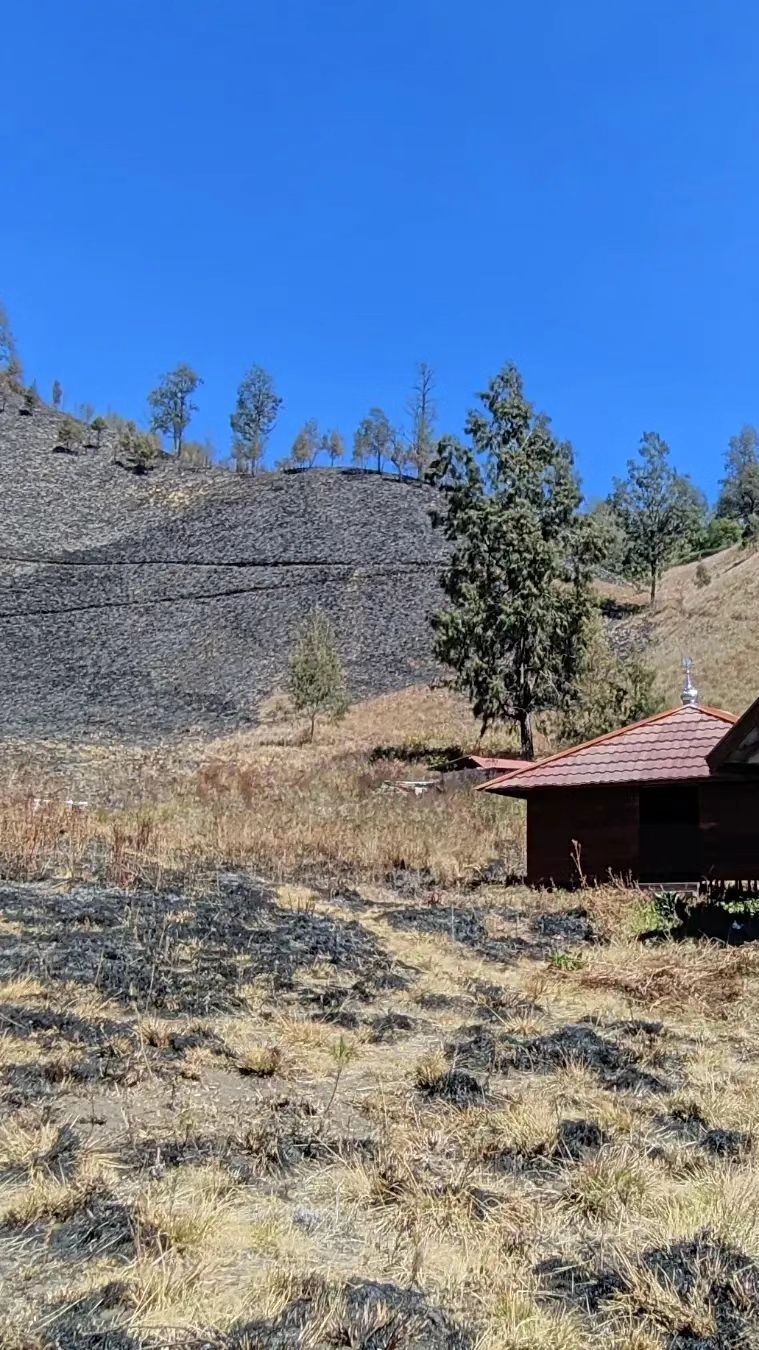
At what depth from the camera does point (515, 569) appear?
2583 centimetres

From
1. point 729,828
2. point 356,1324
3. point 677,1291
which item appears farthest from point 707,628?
point 356,1324

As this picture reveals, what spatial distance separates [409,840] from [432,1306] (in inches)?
473

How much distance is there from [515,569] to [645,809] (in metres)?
14.5

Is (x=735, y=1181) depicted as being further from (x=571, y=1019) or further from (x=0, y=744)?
(x=0, y=744)

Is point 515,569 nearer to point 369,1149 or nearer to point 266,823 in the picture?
point 266,823

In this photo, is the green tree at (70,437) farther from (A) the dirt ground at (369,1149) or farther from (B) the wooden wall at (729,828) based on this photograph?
(A) the dirt ground at (369,1149)

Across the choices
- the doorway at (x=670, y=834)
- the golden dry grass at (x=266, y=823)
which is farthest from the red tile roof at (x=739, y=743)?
the golden dry grass at (x=266, y=823)

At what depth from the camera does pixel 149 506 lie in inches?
2537

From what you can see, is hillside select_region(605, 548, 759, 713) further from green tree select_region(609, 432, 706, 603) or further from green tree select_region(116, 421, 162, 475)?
green tree select_region(116, 421, 162, 475)

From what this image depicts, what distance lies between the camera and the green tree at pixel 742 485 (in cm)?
6638

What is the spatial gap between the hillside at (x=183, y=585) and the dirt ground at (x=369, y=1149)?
89.5 ft

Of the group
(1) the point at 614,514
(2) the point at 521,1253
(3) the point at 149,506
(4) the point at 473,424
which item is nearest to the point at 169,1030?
(2) the point at 521,1253

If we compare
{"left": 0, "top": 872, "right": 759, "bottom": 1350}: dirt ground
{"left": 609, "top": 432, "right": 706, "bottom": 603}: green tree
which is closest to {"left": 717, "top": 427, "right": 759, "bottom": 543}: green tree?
{"left": 609, "top": 432, "right": 706, "bottom": 603}: green tree

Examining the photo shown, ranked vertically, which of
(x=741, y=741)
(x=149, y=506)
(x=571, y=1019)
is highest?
(x=149, y=506)
